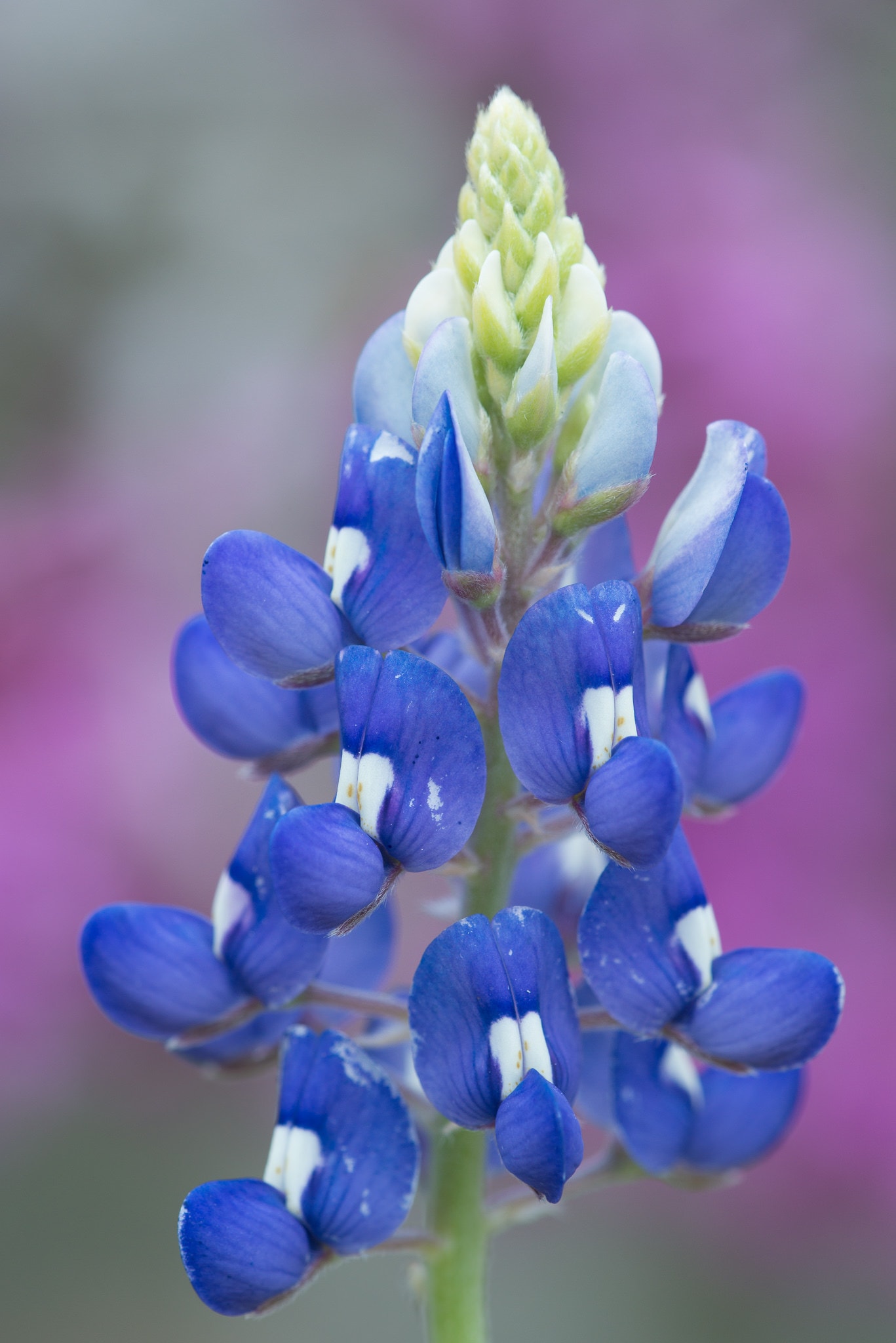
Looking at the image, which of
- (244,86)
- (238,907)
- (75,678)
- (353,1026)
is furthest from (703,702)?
(244,86)

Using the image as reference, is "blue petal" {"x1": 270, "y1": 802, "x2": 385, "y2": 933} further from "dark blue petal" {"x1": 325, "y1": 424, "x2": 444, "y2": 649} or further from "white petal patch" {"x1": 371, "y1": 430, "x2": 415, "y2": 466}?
"white petal patch" {"x1": 371, "y1": 430, "x2": 415, "y2": 466}

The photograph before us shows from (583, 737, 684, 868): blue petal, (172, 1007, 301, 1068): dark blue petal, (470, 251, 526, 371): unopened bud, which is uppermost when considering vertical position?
(470, 251, 526, 371): unopened bud

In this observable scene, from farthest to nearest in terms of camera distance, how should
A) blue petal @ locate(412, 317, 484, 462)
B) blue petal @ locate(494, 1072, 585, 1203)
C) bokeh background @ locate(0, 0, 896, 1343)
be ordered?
1. bokeh background @ locate(0, 0, 896, 1343)
2. blue petal @ locate(412, 317, 484, 462)
3. blue petal @ locate(494, 1072, 585, 1203)

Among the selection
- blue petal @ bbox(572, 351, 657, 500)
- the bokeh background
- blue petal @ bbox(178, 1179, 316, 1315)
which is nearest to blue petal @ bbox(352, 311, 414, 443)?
blue petal @ bbox(572, 351, 657, 500)

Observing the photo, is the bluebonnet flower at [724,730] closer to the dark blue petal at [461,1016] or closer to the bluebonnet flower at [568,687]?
the bluebonnet flower at [568,687]

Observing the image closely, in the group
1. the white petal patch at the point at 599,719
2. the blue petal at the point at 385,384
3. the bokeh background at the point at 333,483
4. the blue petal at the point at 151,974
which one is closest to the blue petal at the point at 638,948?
the white petal patch at the point at 599,719

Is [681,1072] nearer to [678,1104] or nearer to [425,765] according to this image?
[678,1104]
